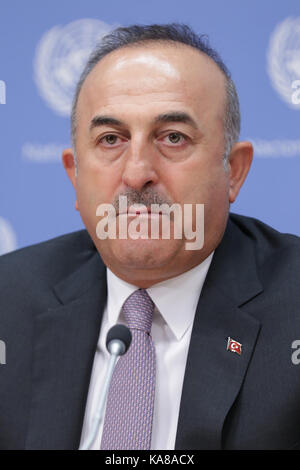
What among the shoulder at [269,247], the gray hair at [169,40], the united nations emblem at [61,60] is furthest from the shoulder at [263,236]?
the united nations emblem at [61,60]

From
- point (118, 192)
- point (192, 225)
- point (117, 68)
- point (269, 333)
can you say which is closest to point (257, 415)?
point (269, 333)

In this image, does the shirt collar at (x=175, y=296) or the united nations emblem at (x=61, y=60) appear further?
the united nations emblem at (x=61, y=60)

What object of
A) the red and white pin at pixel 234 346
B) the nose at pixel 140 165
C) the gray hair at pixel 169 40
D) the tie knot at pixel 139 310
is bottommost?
the red and white pin at pixel 234 346

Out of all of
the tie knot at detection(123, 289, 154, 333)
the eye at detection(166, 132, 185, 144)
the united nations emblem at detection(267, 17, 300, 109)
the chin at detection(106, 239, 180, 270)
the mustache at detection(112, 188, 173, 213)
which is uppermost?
the united nations emblem at detection(267, 17, 300, 109)

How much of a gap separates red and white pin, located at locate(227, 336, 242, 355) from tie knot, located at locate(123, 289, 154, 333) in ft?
0.63

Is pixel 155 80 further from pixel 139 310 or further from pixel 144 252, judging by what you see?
pixel 139 310

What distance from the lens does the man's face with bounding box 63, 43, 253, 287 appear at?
→ 1.34 m

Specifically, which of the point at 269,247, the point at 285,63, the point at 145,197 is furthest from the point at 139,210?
the point at 285,63

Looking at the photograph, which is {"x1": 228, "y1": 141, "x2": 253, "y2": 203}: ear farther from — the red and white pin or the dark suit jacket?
the red and white pin

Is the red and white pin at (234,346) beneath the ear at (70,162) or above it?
beneath

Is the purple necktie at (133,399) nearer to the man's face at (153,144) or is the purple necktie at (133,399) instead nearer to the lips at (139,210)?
the man's face at (153,144)

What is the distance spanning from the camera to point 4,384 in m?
1.48

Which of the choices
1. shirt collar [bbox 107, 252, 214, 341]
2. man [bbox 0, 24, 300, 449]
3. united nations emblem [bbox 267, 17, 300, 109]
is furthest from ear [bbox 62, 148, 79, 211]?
Result: united nations emblem [bbox 267, 17, 300, 109]

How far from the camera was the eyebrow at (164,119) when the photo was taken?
134 centimetres
